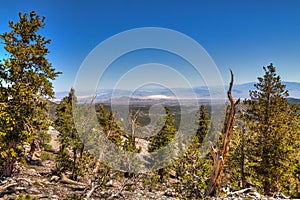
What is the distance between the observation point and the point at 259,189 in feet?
67.1

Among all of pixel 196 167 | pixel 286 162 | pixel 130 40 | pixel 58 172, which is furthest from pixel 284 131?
pixel 58 172

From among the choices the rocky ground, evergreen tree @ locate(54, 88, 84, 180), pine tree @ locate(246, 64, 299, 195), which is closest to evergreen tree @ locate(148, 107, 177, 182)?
the rocky ground

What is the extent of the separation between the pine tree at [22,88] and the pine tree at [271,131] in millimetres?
18034

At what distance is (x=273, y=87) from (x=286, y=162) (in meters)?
6.73

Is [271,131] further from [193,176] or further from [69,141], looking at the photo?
[69,141]

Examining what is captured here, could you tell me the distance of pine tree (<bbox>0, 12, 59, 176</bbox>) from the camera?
587 inches

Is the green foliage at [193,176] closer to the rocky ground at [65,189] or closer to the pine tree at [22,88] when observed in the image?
the rocky ground at [65,189]

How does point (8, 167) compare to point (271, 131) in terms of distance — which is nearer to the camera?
point (8, 167)

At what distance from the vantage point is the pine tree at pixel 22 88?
14.9 metres

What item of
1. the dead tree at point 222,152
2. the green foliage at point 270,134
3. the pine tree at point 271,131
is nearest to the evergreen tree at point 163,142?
the green foliage at point 270,134

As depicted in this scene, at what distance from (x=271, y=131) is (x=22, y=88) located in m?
20.1

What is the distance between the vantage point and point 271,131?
19297 mm

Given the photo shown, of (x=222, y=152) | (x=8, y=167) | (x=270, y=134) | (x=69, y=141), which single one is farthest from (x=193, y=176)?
(x=69, y=141)

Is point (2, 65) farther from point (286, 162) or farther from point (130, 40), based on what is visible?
point (286, 162)
